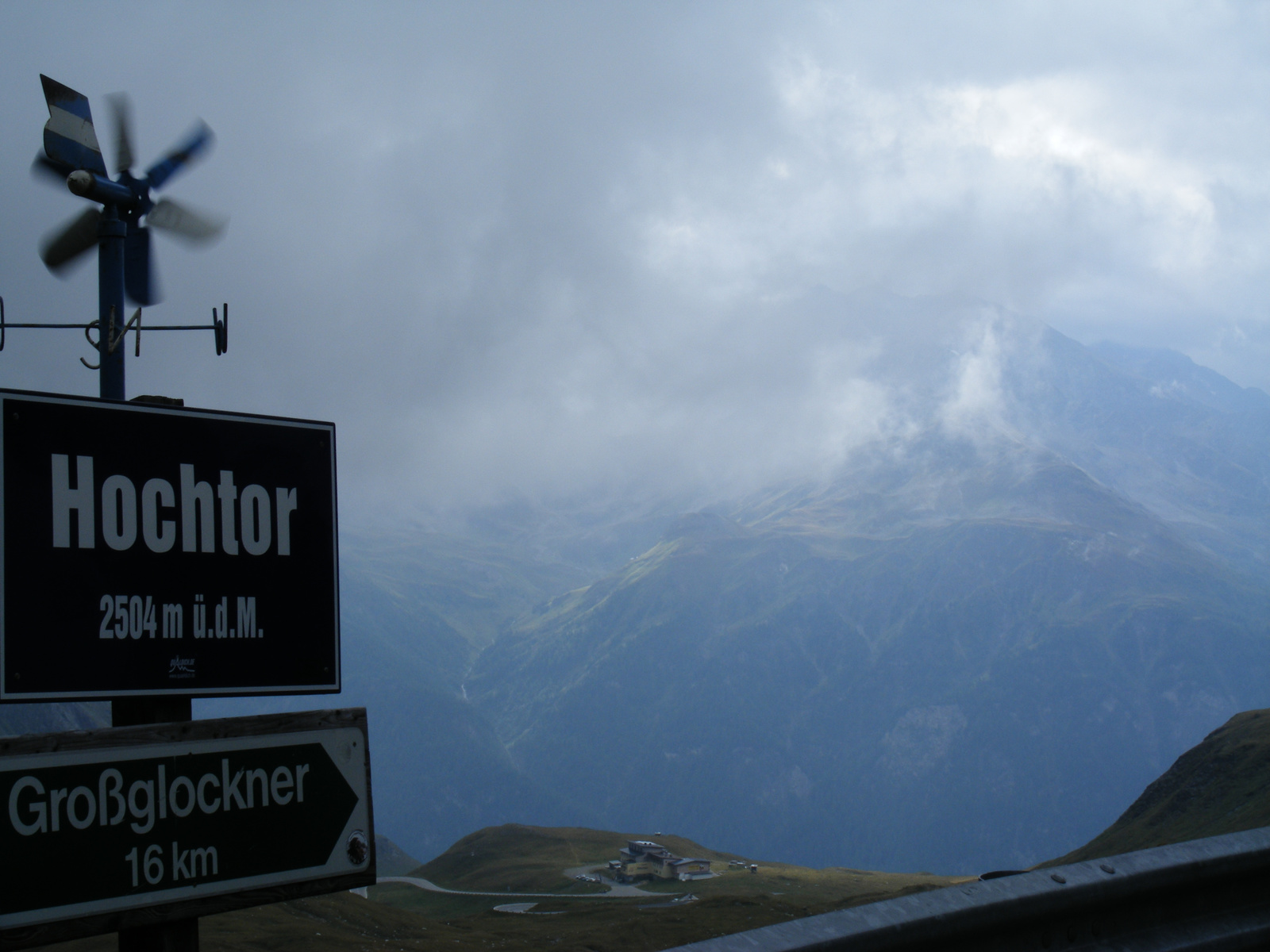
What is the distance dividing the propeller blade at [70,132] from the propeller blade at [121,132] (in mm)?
4875

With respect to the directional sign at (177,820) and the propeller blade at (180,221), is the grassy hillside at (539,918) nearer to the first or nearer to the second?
the propeller blade at (180,221)

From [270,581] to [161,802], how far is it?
1.38 m

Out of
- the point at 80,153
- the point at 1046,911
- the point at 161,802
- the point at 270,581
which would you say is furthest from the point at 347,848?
the point at 80,153

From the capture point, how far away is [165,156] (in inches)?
734

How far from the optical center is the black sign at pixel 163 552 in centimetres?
545

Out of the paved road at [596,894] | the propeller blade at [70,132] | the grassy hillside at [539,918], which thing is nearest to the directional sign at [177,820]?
the propeller blade at [70,132]

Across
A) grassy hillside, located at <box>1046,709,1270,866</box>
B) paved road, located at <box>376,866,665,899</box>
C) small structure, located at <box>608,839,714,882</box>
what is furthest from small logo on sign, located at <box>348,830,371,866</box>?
small structure, located at <box>608,839,714,882</box>

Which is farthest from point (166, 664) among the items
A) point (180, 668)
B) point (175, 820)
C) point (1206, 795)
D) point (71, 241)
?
point (1206, 795)

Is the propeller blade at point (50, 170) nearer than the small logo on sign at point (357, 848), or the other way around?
the small logo on sign at point (357, 848)

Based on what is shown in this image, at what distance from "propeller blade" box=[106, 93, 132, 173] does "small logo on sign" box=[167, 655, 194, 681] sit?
53.5 ft

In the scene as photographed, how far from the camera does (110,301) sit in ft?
37.5

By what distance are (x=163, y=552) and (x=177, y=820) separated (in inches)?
56.6

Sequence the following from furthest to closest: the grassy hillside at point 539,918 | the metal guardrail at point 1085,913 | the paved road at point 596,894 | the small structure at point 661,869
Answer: the small structure at point 661,869 < the paved road at point 596,894 < the grassy hillside at point 539,918 < the metal guardrail at point 1085,913

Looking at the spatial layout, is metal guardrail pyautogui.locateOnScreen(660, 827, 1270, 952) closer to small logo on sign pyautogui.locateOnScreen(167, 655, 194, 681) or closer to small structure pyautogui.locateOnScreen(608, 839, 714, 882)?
small logo on sign pyautogui.locateOnScreen(167, 655, 194, 681)
